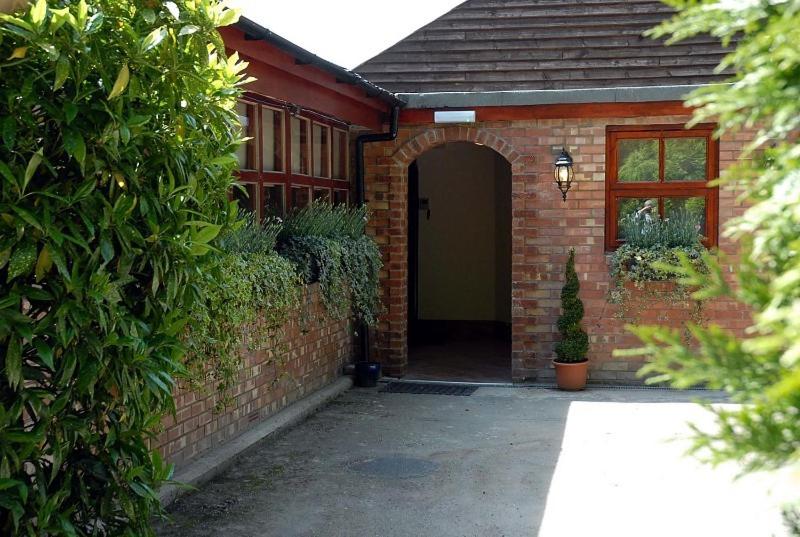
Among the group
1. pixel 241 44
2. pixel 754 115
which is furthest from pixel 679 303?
pixel 754 115

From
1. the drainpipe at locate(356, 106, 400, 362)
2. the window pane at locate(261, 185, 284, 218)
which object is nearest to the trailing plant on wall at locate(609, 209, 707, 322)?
the drainpipe at locate(356, 106, 400, 362)

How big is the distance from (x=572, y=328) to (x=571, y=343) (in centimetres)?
15

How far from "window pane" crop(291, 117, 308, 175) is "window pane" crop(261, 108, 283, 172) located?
0.36 m

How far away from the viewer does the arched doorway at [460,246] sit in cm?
1407

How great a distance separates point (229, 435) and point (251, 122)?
2493 millimetres

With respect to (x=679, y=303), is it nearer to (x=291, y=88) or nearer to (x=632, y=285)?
(x=632, y=285)

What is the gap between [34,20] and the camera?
3.24 metres

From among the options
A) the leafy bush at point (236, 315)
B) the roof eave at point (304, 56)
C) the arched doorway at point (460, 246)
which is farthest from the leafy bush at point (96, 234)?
the arched doorway at point (460, 246)

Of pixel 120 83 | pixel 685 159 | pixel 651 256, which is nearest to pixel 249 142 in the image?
pixel 651 256

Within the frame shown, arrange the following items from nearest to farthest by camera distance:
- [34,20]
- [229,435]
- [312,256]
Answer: [34,20] → [229,435] → [312,256]

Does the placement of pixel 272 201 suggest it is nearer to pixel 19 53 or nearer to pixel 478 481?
pixel 478 481

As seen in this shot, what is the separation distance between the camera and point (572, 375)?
984cm

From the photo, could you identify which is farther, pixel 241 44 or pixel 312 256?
pixel 312 256

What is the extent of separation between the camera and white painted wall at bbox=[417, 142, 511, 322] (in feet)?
46.6
